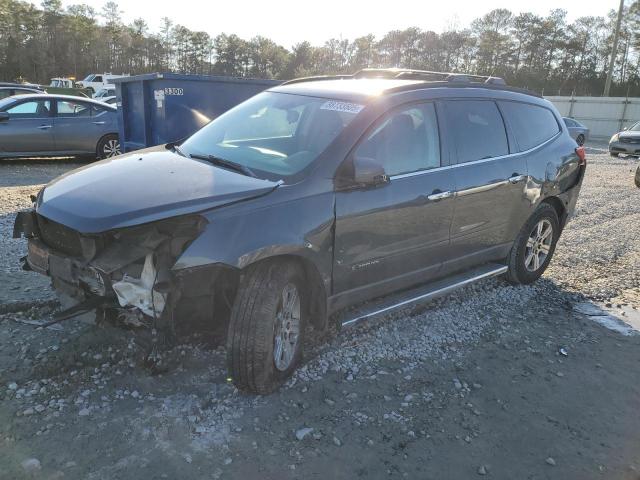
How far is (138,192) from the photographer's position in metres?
3.04

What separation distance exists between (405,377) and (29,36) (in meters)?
87.4

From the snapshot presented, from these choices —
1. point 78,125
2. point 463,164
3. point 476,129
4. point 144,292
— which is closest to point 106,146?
point 78,125

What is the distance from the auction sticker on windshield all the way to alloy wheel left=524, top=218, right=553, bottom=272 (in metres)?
2.51

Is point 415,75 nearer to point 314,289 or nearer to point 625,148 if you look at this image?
point 314,289

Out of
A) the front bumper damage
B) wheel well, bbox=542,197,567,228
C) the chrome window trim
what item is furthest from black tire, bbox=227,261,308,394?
wheel well, bbox=542,197,567,228

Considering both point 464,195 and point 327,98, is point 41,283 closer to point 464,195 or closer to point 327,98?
point 327,98

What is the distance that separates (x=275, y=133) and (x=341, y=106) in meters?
0.54

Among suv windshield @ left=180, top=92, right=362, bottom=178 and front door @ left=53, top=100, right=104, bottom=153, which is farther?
front door @ left=53, top=100, right=104, bottom=153

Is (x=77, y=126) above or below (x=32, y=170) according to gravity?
above

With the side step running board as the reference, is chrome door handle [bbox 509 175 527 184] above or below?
above

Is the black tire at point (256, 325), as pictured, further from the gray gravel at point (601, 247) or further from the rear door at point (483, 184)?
the gray gravel at point (601, 247)

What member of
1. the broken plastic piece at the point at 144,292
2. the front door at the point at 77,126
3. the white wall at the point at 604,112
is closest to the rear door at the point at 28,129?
the front door at the point at 77,126

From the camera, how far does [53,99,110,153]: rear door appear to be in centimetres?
1116

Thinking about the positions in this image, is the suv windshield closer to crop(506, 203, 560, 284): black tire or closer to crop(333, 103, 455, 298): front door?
crop(333, 103, 455, 298): front door
